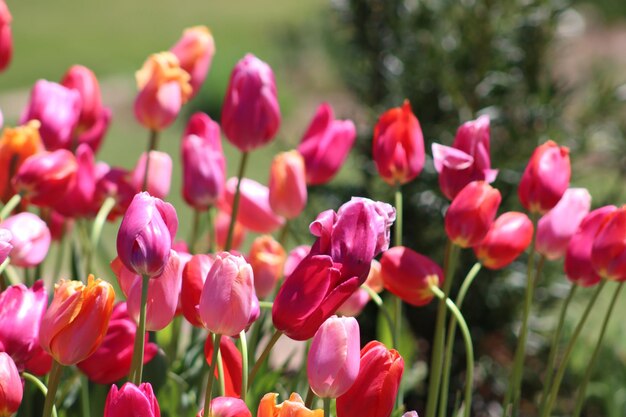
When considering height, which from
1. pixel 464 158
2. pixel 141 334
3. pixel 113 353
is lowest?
pixel 113 353

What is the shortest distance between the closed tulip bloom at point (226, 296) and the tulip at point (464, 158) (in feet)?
0.94

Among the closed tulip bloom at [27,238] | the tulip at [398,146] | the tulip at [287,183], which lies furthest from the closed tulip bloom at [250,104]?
the closed tulip bloom at [27,238]

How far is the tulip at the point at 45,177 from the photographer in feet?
3.61

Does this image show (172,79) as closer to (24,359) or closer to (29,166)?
(29,166)

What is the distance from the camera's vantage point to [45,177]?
3.62 feet

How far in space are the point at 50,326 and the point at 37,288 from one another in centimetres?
15

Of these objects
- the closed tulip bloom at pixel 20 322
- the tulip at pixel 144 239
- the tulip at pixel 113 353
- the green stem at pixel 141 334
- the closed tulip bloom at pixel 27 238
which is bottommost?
the tulip at pixel 113 353

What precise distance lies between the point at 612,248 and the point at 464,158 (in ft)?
0.48

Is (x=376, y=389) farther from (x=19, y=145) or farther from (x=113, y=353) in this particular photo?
(x=19, y=145)

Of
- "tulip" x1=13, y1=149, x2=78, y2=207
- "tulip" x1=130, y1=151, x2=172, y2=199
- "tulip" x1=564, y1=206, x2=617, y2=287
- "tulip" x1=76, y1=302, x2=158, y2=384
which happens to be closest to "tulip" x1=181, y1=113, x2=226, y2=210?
"tulip" x1=130, y1=151, x2=172, y2=199

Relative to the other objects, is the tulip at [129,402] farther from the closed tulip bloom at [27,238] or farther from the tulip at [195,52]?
the tulip at [195,52]

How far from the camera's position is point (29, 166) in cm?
110

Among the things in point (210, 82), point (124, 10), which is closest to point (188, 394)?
point (210, 82)

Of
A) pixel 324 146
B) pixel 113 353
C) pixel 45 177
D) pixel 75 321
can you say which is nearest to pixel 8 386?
pixel 75 321
